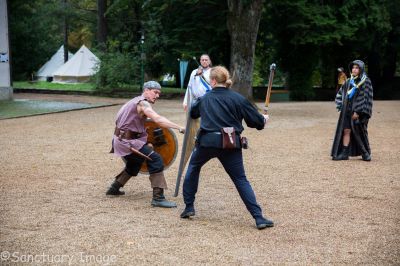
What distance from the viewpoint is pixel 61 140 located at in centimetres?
1287

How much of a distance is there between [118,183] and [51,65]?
132 feet

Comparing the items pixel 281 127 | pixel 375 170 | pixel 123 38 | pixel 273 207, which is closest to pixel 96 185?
pixel 273 207

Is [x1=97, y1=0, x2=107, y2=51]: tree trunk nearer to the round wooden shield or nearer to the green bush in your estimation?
the green bush

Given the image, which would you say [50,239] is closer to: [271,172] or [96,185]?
[96,185]

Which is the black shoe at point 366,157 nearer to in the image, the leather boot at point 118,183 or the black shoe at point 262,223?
the leather boot at point 118,183

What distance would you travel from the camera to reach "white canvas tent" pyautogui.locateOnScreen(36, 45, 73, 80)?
45562mm

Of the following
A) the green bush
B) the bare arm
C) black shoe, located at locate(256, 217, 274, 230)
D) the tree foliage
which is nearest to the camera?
black shoe, located at locate(256, 217, 274, 230)

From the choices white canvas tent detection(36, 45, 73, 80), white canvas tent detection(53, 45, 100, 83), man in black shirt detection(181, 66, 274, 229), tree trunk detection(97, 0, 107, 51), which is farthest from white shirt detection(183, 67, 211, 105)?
white canvas tent detection(36, 45, 73, 80)

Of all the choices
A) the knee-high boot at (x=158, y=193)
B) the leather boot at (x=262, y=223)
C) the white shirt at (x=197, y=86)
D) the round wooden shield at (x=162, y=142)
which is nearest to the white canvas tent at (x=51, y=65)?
Answer: the white shirt at (x=197, y=86)

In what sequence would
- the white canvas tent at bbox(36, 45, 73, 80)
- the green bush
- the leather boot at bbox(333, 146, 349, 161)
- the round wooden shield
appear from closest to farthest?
the round wooden shield
the leather boot at bbox(333, 146, 349, 161)
the green bush
the white canvas tent at bbox(36, 45, 73, 80)

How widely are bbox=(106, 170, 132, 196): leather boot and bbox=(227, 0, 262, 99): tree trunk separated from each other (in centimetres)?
1304

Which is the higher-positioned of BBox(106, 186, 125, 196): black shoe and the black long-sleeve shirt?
the black long-sleeve shirt

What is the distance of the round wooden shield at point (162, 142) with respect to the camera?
24.3 ft

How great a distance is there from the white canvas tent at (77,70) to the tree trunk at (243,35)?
21349mm
